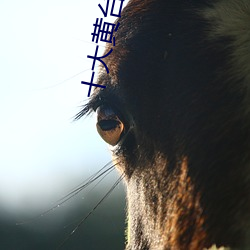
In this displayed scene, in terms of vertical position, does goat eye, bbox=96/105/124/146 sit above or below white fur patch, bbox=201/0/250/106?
above

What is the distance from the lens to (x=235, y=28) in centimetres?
234

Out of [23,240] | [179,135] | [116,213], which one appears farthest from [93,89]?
[23,240]

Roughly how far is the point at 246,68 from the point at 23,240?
1540 centimetres

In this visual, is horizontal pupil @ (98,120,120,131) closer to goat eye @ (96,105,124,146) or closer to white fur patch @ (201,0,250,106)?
goat eye @ (96,105,124,146)

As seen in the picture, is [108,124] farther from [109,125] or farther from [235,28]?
[235,28]

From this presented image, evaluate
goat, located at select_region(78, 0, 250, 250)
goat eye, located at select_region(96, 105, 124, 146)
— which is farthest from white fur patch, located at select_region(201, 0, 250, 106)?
goat eye, located at select_region(96, 105, 124, 146)

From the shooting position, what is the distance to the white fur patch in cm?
225

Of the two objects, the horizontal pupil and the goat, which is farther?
the horizontal pupil

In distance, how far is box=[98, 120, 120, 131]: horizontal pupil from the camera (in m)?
2.75

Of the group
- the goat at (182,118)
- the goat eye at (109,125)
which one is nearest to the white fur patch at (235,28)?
the goat at (182,118)

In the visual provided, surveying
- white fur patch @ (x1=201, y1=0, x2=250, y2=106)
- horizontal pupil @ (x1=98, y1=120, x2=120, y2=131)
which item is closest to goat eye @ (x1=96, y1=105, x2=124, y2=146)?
horizontal pupil @ (x1=98, y1=120, x2=120, y2=131)

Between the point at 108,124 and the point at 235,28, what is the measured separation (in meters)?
0.62

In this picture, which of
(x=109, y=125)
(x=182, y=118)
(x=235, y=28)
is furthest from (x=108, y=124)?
(x=235, y=28)

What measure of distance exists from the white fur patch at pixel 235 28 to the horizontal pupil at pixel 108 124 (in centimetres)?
49
